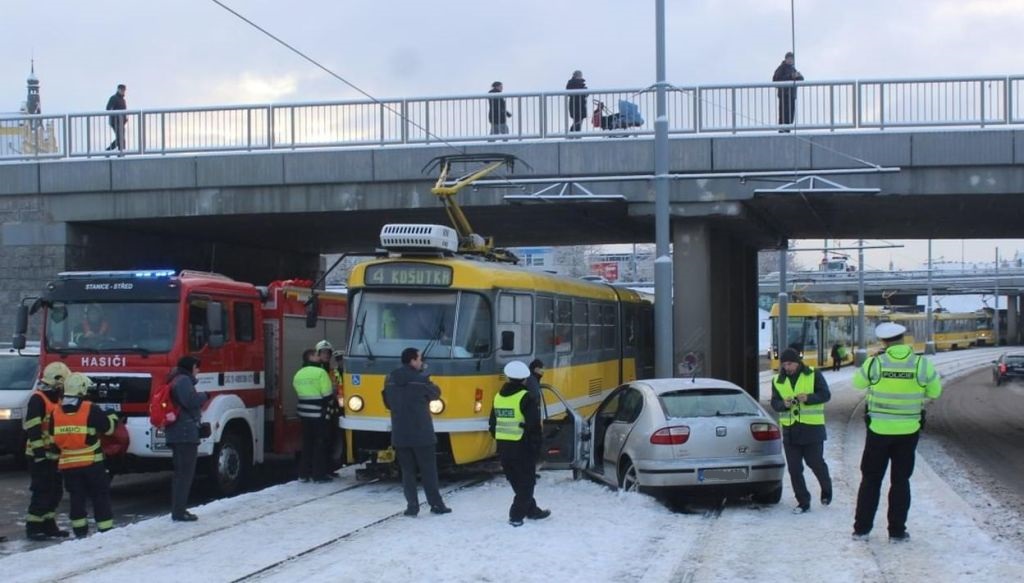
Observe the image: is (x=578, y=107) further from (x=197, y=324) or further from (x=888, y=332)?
(x=888, y=332)

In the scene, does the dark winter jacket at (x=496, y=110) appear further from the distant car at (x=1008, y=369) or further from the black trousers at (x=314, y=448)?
the distant car at (x=1008, y=369)

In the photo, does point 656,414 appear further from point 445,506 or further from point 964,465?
point 964,465

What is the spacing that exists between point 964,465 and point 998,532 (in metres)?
7.25

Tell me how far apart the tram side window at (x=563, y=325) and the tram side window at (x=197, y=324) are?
17.8 ft

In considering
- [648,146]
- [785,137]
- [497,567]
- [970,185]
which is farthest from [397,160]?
[497,567]

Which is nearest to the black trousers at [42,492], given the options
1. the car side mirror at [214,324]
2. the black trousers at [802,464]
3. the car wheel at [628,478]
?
the car side mirror at [214,324]

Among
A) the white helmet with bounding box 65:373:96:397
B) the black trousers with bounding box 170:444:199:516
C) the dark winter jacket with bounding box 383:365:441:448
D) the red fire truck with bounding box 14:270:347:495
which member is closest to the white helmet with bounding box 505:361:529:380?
the dark winter jacket with bounding box 383:365:441:448

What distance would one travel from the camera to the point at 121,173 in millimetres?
22312

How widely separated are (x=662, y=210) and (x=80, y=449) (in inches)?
410

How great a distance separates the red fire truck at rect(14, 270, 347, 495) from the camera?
45.3 feet

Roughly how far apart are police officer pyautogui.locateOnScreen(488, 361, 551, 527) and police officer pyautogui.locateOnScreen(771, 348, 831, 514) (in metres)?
2.58

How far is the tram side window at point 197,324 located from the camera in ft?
46.6

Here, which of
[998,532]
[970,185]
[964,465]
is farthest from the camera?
[970,185]

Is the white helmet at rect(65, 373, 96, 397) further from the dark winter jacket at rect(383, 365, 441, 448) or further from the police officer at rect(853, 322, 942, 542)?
the police officer at rect(853, 322, 942, 542)
